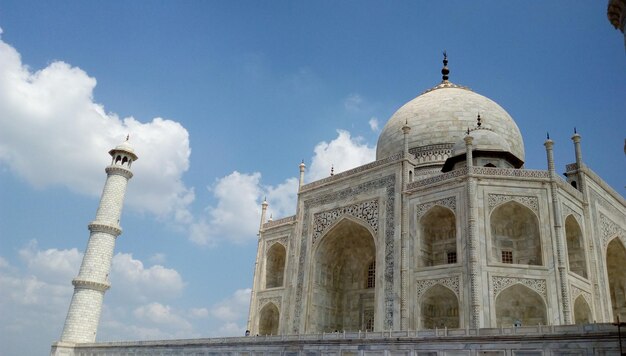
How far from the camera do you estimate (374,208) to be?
1975 cm

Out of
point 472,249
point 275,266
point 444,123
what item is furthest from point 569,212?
point 275,266

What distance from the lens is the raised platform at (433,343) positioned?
980cm

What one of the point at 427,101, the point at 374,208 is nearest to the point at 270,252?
the point at 374,208

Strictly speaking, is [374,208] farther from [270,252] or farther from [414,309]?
[270,252]

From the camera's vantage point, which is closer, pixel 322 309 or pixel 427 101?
pixel 322 309

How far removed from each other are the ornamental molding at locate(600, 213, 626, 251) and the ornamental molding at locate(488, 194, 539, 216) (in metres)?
3.87

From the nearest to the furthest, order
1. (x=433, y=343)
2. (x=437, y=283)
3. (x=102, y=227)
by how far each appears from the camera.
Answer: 1. (x=433, y=343)
2. (x=437, y=283)
3. (x=102, y=227)

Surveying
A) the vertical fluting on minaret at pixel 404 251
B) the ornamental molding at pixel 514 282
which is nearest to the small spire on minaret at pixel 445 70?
the vertical fluting on minaret at pixel 404 251

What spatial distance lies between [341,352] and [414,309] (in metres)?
4.41

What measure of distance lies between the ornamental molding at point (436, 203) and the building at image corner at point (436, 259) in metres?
0.04

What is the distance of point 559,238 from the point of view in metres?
16.0

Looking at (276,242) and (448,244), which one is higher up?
(276,242)

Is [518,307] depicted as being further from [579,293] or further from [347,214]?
[347,214]

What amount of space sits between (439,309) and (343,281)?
18.2 ft
